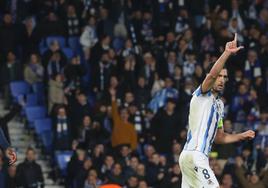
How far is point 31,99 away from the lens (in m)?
23.2

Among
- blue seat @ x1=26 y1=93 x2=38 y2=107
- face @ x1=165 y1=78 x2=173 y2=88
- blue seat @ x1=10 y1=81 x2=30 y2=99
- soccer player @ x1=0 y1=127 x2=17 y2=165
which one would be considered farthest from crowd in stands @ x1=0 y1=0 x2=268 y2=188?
soccer player @ x1=0 y1=127 x2=17 y2=165

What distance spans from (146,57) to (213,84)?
12330 millimetres

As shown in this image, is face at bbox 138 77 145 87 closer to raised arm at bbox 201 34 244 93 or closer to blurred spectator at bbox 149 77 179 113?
blurred spectator at bbox 149 77 179 113

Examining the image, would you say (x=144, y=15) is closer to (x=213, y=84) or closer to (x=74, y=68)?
(x=74, y=68)

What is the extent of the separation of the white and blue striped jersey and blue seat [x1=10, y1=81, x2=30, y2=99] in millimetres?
10806

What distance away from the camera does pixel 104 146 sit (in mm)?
21922

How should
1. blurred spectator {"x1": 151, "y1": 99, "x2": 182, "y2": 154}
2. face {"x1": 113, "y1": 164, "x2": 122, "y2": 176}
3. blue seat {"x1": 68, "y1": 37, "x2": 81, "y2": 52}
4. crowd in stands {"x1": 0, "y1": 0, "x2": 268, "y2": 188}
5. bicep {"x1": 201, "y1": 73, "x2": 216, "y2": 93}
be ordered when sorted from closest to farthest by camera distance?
bicep {"x1": 201, "y1": 73, "x2": 216, "y2": 93} < face {"x1": 113, "y1": 164, "x2": 122, "y2": 176} < crowd in stands {"x1": 0, "y1": 0, "x2": 268, "y2": 188} < blurred spectator {"x1": 151, "y1": 99, "x2": 182, "y2": 154} < blue seat {"x1": 68, "y1": 37, "x2": 81, "y2": 52}

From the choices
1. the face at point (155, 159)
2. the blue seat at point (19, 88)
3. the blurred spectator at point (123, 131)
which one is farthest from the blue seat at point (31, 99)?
the face at point (155, 159)

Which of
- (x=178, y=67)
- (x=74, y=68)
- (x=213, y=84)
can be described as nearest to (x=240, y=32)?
(x=178, y=67)

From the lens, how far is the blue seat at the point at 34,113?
74.8ft

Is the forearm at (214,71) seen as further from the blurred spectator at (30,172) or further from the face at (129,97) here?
the face at (129,97)

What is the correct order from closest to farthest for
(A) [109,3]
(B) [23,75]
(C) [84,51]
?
1. (B) [23,75]
2. (C) [84,51]
3. (A) [109,3]

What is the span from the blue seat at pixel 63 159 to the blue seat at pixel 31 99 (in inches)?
58.0

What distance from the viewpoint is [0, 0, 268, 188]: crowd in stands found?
21328mm
